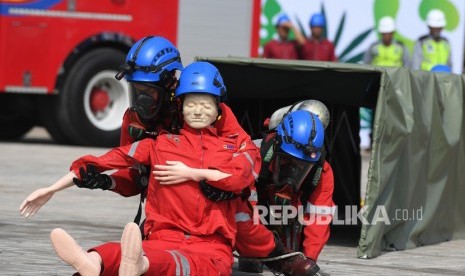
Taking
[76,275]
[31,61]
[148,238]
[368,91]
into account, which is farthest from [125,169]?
[31,61]

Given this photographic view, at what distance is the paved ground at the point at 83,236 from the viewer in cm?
907

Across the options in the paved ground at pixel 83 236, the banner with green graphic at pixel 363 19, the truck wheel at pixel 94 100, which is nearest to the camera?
the paved ground at pixel 83 236

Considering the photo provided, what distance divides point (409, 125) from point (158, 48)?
96.2 inches

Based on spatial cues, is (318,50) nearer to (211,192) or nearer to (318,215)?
(318,215)

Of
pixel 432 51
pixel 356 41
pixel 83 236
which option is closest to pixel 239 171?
pixel 83 236

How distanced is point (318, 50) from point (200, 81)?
12.2 meters

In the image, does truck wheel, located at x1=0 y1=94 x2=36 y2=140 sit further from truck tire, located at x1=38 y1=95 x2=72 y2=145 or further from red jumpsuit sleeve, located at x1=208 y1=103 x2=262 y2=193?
red jumpsuit sleeve, located at x1=208 y1=103 x2=262 y2=193

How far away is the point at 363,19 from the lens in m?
21.4

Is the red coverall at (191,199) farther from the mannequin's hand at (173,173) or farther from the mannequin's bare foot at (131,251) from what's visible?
the mannequin's bare foot at (131,251)

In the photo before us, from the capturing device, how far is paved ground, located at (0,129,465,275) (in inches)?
357

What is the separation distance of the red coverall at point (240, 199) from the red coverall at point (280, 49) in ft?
38.2

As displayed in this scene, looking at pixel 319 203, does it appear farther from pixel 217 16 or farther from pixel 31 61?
pixel 217 16

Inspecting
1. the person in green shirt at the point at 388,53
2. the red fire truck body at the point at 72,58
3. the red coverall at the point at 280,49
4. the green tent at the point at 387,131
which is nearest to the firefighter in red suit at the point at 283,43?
the red coverall at the point at 280,49

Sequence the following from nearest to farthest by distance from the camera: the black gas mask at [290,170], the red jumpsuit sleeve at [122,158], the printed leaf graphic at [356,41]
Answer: the red jumpsuit sleeve at [122,158]
the black gas mask at [290,170]
the printed leaf graphic at [356,41]
